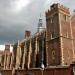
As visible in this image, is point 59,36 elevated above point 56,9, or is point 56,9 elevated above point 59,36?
Result: point 56,9

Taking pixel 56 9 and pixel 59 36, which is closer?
pixel 59 36

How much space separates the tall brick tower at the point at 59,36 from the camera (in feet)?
131

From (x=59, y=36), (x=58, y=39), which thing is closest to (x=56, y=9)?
(x=59, y=36)

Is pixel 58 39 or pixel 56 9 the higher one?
pixel 56 9

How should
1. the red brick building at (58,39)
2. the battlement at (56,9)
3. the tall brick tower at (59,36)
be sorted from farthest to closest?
the battlement at (56,9)
the red brick building at (58,39)
the tall brick tower at (59,36)

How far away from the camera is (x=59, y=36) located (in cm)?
4066

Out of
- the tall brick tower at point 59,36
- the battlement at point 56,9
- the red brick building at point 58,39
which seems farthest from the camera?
the battlement at point 56,9

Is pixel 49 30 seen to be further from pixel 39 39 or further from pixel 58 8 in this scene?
pixel 39 39

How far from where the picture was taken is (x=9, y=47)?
8400 centimetres

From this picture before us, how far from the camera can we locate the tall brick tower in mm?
40000

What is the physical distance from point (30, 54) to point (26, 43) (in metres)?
6.23

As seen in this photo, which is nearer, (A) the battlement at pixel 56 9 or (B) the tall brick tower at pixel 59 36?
(B) the tall brick tower at pixel 59 36

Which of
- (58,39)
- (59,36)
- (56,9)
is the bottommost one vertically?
(58,39)

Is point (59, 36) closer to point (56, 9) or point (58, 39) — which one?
point (58, 39)
